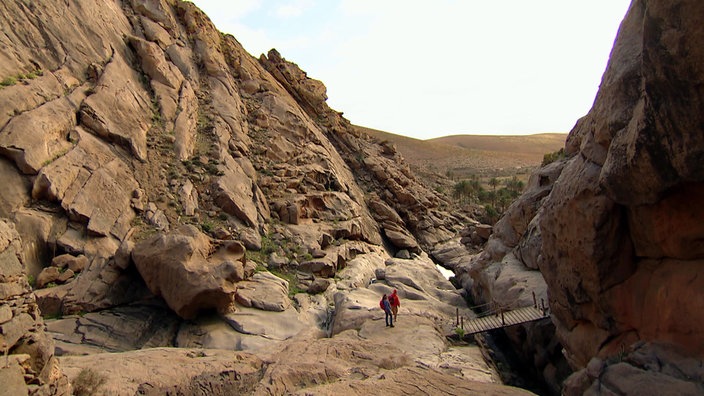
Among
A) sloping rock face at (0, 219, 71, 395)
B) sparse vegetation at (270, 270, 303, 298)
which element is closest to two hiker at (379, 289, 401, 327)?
sparse vegetation at (270, 270, 303, 298)

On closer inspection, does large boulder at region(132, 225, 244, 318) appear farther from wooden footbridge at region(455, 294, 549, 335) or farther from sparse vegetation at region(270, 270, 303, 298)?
wooden footbridge at region(455, 294, 549, 335)

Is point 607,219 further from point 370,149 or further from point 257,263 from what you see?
point 370,149

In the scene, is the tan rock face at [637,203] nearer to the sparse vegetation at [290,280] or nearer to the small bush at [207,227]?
the sparse vegetation at [290,280]

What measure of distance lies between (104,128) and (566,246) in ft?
58.4

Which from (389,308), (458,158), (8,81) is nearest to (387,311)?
(389,308)

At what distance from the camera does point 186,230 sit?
16.4 metres

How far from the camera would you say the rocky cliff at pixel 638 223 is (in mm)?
6922

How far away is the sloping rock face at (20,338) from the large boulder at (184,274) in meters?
6.13

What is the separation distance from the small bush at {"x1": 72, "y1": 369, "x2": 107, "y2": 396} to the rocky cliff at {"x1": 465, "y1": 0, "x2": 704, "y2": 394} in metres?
8.75

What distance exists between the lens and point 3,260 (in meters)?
7.64

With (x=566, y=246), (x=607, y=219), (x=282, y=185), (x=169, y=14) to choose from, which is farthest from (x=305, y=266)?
(x=169, y=14)

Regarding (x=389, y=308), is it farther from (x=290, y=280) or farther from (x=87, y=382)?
(x=87, y=382)

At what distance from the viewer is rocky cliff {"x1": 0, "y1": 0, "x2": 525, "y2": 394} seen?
11203 millimetres

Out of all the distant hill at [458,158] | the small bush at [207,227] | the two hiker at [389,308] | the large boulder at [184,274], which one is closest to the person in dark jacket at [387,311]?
the two hiker at [389,308]
